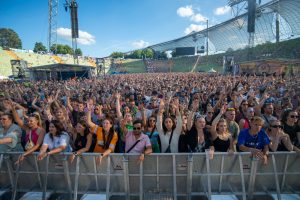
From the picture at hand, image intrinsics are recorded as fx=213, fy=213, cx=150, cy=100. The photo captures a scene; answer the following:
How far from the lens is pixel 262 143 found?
3.79 metres

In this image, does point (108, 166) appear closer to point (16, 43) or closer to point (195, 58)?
point (195, 58)

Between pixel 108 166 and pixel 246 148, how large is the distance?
8.01 feet

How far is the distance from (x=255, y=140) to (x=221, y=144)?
1.95 feet

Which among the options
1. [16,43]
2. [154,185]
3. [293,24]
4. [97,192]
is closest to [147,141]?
[154,185]

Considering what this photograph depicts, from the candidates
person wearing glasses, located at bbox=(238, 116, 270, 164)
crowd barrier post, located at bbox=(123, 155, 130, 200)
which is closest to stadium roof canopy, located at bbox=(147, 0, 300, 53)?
person wearing glasses, located at bbox=(238, 116, 270, 164)

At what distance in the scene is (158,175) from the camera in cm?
373

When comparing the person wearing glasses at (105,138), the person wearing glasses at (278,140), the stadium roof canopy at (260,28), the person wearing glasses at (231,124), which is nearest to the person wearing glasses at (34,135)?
the person wearing glasses at (105,138)

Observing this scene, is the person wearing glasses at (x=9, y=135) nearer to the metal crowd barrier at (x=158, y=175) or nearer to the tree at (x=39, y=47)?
the metal crowd barrier at (x=158, y=175)

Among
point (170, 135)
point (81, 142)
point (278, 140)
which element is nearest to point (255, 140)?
point (278, 140)

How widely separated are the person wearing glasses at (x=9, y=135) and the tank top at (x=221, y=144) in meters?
3.85

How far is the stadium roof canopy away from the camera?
51125 millimetres

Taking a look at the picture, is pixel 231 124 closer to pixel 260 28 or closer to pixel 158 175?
pixel 158 175

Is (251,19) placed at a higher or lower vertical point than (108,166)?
higher

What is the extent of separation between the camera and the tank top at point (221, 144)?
3924 mm
